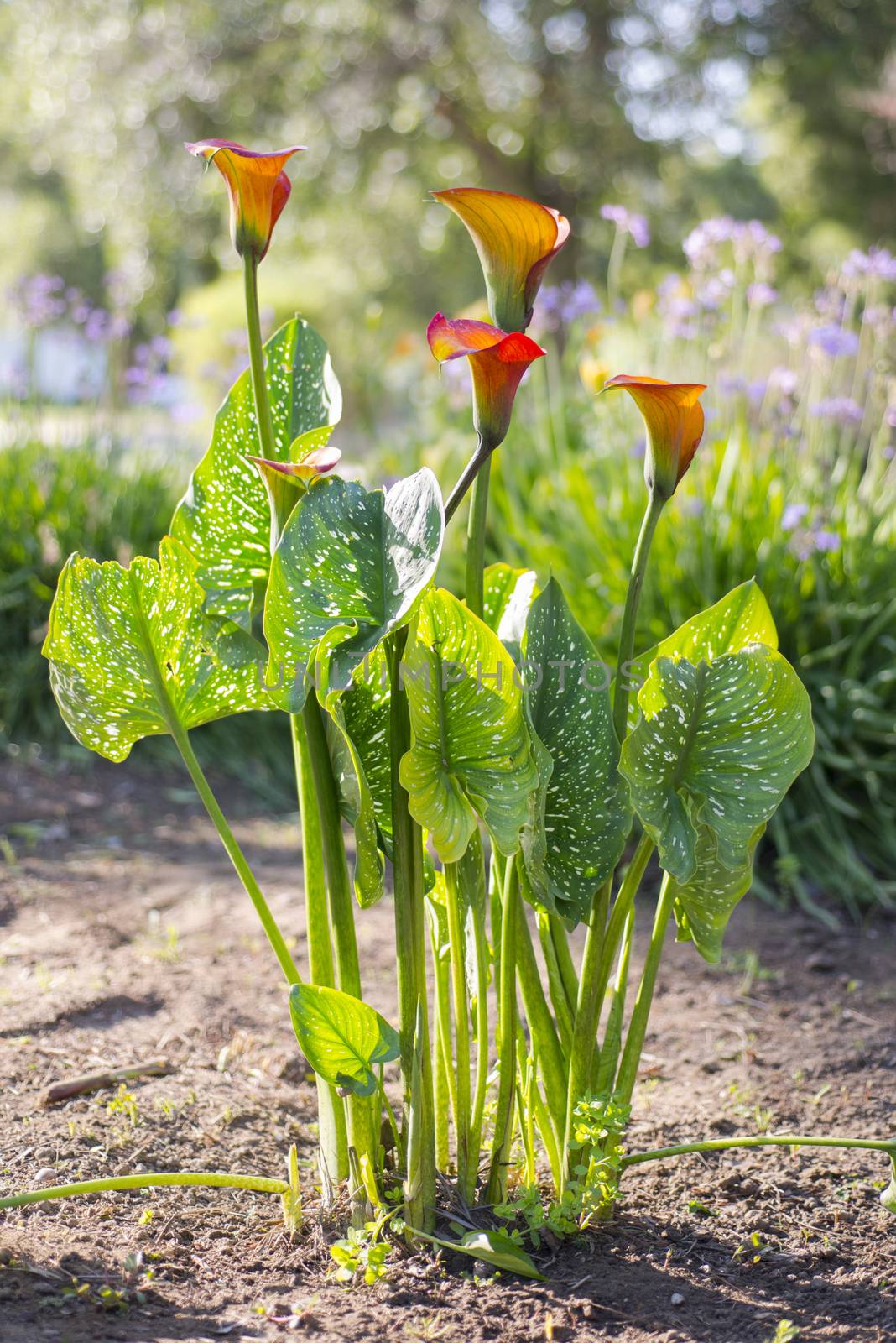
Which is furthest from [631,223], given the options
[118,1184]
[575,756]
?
[118,1184]

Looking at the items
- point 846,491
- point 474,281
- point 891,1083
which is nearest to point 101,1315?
point 891,1083

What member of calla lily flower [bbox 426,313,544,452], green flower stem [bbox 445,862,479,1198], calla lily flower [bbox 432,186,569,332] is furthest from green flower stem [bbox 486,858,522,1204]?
calla lily flower [bbox 432,186,569,332]

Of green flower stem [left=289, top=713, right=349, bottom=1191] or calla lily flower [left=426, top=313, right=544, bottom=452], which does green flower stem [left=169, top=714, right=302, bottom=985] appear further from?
calla lily flower [left=426, top=313, right=544, bottom=452]

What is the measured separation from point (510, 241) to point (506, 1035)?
0.83 meters

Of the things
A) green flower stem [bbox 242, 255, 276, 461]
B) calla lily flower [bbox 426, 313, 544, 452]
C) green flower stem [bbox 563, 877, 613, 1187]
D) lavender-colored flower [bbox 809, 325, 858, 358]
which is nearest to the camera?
calla lily flower [bbox 426, 313, 544, 452]

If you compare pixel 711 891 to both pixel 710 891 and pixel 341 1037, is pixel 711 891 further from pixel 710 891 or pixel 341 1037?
pixel 341 1037

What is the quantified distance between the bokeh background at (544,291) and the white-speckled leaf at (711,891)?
1.64 metres

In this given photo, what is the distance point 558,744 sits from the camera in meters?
1.21

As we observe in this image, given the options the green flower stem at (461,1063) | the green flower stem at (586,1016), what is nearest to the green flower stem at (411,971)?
the green flower stem at (461,1063)

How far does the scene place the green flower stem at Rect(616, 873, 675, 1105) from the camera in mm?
1249

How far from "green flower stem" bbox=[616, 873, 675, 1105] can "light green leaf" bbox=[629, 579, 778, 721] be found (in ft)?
0.84

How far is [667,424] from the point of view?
3.59 feet

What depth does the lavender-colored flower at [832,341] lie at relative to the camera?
114 inches

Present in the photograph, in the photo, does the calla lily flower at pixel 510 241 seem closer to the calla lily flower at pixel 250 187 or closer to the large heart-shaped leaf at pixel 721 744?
the calla lily flower at pixel 250 187
